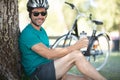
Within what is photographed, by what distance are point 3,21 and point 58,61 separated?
2.87 ft

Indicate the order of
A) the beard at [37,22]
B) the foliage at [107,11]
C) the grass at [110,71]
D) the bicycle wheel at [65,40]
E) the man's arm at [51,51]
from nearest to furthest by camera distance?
the man's arm at [51,51], the beard at [37,22], the grass at [110,71], the bicycle wheel at [65,40], the foliage at [107,11]

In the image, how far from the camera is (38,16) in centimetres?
599

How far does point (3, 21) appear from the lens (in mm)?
5871

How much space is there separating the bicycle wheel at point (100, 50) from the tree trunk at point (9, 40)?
3181 millimetres

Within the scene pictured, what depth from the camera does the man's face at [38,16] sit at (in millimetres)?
5961

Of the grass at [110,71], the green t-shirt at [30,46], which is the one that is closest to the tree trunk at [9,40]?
the green t-shirt at [30,46]

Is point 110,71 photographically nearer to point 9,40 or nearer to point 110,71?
point 110,71

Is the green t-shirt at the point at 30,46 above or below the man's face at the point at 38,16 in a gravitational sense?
below

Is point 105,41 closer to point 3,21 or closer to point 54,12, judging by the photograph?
point 3,21

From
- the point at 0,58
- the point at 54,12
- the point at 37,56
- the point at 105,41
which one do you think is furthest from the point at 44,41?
the point at 54,12

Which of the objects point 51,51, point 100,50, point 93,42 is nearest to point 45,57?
point 51,51

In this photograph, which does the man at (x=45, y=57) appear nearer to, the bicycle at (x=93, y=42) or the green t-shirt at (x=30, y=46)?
the green t-shirt at (x=30, y=46)

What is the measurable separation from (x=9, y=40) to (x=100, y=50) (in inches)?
157

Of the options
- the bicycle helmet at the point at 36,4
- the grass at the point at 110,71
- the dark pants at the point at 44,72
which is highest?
the bicycle helmet at the point at 36,4
